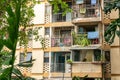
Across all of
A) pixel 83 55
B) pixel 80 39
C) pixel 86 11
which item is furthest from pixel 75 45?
pixel 86 11

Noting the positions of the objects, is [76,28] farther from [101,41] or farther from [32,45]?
[32,45]

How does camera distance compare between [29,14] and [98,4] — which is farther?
[98,4]

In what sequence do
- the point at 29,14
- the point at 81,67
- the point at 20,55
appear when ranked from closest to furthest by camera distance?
1. the point at 29,14
2. the point at 81,67
3. the point at 20,55

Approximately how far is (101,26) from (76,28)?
1554 mm

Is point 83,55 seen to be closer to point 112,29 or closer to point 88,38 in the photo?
point 88,38

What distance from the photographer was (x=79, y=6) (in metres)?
19.3

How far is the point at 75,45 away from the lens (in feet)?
59.9

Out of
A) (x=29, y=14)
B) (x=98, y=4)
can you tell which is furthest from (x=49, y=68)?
(x=29, y=14)

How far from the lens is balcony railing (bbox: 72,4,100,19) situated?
1850 centimetres

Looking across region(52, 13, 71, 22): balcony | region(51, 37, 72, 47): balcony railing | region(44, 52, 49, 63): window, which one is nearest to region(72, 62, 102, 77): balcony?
region(51, 37, 72, 47): balcony railing

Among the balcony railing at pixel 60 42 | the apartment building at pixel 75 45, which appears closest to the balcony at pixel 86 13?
the apartment building at pixel 75 45

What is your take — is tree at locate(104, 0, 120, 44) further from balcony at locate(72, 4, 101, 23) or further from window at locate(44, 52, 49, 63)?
window at locate(44, 52, 49, 63)

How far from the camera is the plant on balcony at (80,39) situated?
17.9m

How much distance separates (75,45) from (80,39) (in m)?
0.48
